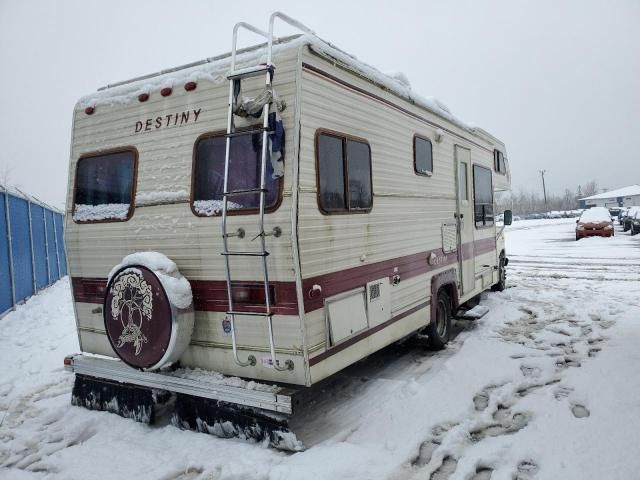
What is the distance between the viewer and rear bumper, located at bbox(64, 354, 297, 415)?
3.60 m

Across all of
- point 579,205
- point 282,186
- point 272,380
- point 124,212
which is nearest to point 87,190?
point 124,212

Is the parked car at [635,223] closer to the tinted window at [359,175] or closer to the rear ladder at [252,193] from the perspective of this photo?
the tinted window at [359,175]

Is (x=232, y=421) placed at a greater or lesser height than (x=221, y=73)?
lesser

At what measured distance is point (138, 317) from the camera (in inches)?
158

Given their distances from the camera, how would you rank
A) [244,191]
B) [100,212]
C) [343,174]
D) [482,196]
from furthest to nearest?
[482,196] < [100,212] < [343,174] < [244,191]

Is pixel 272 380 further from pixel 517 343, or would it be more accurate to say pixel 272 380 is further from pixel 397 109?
pixel 517 343

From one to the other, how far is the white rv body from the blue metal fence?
515 cm

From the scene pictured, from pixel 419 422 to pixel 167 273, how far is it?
2.51 meters

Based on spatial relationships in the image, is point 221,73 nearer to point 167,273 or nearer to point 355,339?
point 167,273

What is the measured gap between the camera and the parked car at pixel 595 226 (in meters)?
22.9

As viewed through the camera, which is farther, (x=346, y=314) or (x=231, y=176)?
(x=346, y=314)

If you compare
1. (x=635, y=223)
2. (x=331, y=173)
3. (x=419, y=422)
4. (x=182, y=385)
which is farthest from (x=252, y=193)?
(x=635, y=223)

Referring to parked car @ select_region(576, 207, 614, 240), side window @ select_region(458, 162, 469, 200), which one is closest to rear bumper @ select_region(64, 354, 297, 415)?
side window @ select_region(458, 162, 469, 200)

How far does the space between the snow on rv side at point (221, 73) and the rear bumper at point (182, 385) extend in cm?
252
